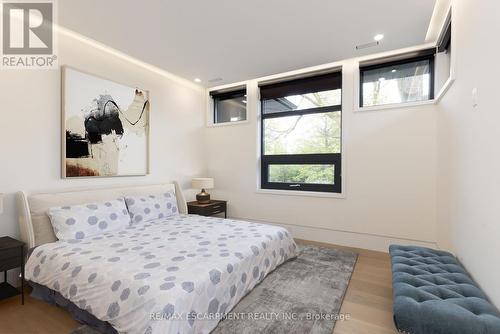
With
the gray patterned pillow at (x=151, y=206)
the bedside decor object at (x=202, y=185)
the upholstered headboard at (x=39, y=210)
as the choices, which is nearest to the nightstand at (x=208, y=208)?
the bedside decor object at (x=202, y=185)

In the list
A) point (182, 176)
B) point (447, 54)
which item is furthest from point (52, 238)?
point (447, 54)

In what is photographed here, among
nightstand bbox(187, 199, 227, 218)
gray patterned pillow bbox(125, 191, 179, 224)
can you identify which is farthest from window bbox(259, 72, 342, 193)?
gray patterned pillow bbox(125, 191, 179, 224)

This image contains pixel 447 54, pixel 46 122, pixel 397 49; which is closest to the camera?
pixel 46 122

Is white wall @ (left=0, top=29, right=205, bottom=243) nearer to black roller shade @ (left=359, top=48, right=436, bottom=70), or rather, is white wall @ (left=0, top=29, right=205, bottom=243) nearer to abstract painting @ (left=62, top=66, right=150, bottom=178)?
abstract painting @ (left=62, top=66, right=150, bottom=178)

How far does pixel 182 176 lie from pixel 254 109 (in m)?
1.75

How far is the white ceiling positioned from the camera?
7.50ft

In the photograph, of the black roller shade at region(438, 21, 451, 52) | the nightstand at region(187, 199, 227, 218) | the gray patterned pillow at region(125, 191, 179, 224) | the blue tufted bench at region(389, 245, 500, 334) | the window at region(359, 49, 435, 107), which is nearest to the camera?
the blue tufted bench at region(389, 245, 500, 334)

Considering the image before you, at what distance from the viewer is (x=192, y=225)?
300 centimetres

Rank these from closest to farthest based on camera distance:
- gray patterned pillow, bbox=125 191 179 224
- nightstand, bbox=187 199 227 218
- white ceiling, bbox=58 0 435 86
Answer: white ceiling, bbox=58 0 435 86 < gray patterned pillow, bbox=125 191 179 224 < nightstand, bbox=187 199 227 218

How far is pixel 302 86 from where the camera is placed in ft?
13.1

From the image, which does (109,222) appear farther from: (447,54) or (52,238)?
(447,54)

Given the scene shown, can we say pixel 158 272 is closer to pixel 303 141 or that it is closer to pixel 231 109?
pixel 303 141

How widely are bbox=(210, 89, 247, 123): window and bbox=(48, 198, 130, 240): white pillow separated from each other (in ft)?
8.53

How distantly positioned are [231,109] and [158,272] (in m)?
3.61
